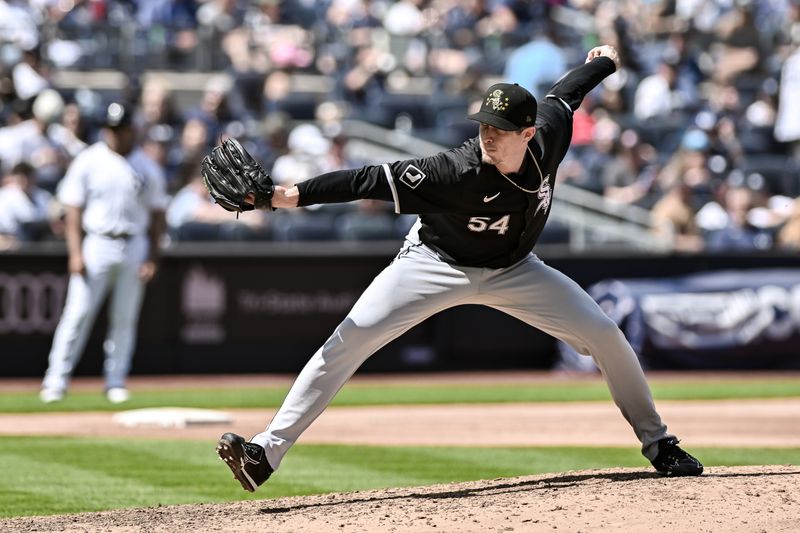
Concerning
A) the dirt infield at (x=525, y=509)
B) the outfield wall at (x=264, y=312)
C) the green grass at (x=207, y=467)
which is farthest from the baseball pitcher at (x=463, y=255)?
the outfield wall at (x=264, y=312)

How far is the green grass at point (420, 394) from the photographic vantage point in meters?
11.1

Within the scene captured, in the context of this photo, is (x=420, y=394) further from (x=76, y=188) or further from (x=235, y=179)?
(x=235, y=179)

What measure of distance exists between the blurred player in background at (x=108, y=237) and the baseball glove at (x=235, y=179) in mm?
5149

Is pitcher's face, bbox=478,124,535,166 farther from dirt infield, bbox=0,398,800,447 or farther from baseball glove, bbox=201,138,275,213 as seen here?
dirt infield, bbox=0,398,800,447

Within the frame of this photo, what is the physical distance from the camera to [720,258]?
1447 cm

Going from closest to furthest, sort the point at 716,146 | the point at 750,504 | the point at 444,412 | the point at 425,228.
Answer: the point at 750,504, the point at 425,228, the point at 444,412, the point at 716,146

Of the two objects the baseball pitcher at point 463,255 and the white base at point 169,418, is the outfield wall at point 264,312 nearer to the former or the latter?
the white base at point 169,418

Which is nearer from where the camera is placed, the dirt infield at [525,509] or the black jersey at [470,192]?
the dirt infield at [525,509]

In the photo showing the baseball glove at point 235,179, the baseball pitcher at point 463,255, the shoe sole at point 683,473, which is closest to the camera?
the baseball glove at point 235,179

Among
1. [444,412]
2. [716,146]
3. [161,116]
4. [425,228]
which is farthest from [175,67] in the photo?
[425,228]

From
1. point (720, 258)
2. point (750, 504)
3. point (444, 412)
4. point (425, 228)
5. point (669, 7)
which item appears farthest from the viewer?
point (669, 7)

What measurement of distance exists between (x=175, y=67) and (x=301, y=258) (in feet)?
15.7

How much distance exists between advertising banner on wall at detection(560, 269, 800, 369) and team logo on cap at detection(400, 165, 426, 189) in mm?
8478

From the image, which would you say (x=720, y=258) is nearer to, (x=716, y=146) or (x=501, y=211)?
(x=716, y=146)
